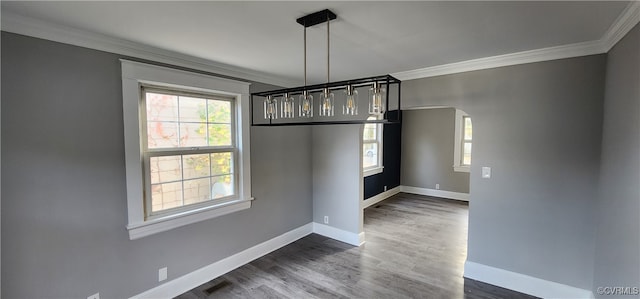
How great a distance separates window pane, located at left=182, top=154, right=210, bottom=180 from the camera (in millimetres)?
2838

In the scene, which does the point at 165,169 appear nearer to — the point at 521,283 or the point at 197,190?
the point at 197,190

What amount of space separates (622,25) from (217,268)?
405 centimetres

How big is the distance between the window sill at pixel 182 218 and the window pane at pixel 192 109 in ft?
3.17

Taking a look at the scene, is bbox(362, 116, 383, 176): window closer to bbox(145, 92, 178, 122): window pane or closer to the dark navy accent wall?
the dark navy accent wall

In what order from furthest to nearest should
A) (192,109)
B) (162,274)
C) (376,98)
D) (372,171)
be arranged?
(372,171) → (192,109) → (162,274) → (376,98)

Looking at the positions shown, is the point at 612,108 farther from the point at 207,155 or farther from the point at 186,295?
the point at 186,295

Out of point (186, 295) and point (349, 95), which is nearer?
point (349, 95)

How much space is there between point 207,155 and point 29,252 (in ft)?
4.97

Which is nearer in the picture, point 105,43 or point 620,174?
point 620,174

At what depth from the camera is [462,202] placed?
6.18 metres

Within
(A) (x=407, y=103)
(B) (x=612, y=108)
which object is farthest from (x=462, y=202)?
(B) (x=612, y=108)

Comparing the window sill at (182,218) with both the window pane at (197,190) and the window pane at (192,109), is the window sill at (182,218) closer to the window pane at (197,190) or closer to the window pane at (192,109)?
the window pane at (197,190)

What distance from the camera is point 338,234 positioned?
4133mm

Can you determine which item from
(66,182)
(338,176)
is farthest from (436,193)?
(66,182)
